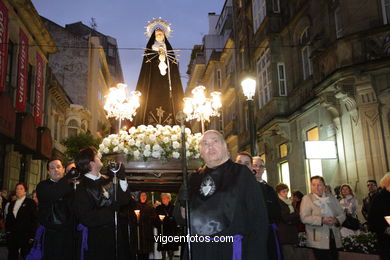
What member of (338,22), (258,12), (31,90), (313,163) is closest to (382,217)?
(338,22)

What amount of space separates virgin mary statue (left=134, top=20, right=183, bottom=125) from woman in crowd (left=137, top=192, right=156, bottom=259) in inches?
153

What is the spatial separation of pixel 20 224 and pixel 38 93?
15278 millimetres

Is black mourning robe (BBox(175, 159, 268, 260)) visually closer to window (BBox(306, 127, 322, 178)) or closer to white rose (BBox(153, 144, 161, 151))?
white rose (BBox(153, 144, 161, 151))

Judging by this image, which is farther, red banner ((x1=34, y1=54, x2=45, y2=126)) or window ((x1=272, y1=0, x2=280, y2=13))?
red banner ((x1=34, y1=54, x2=45, y2=126))

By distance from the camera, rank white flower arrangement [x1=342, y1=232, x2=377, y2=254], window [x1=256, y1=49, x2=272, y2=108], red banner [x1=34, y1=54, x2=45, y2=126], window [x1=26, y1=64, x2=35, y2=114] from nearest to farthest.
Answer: white flower arrangement [x1=342, y1=232, x2=377, y2=254] < window [x1=256, y1=49, x2=272, y2=108] < window [x1=26, y1=64, x2=35, y2=114] < red banner [x1=34, y1=54, x2=45, y2=126]

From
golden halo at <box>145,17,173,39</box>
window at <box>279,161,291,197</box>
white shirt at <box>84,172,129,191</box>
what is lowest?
white shirt at <box>84,172,129,191</box>

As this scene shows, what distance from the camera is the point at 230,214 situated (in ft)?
10.8

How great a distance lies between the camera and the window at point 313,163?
49.7 ft

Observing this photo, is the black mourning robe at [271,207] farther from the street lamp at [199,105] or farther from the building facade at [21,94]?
the building facade at [21,94]

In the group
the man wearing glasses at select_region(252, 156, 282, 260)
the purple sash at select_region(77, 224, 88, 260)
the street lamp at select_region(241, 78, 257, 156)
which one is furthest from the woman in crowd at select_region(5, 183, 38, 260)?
the street lamp at select_region(241, 78, 257, 156)

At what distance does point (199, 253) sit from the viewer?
3410 mm

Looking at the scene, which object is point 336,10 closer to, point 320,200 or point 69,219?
point 320,200

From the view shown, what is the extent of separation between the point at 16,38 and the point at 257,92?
43.2 feet

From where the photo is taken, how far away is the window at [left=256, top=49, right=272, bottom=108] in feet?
62.0
